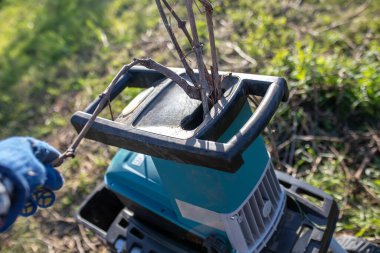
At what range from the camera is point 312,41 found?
8.43 ft

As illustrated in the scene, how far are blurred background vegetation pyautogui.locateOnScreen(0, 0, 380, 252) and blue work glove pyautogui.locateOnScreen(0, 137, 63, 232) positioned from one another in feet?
2.10

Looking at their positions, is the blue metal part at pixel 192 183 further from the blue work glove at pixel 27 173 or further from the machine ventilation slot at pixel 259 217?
the blue work glove at pixel 27 173

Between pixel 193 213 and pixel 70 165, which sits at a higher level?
pixel 193 213

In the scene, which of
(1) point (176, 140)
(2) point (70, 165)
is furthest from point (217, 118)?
(2) point (70, 165)

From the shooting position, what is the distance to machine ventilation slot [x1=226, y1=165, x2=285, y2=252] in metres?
1.23

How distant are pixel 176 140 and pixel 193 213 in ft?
1.08

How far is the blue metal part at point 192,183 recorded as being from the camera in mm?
1162

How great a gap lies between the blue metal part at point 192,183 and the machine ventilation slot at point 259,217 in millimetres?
48

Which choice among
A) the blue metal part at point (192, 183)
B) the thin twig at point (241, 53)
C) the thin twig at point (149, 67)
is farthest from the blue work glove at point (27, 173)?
the thin twig at point (241, 53)

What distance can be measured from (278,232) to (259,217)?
14 cm

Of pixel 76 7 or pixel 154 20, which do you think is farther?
pixel 76 7

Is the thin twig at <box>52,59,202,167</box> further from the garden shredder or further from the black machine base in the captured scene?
the black machine base

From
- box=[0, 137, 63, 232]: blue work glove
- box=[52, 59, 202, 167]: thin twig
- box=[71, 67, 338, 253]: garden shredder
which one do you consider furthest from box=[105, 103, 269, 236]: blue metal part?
box=[0, 137, 63, 232]: blue work glove

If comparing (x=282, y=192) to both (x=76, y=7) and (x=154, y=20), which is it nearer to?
(x=154, y=20)
